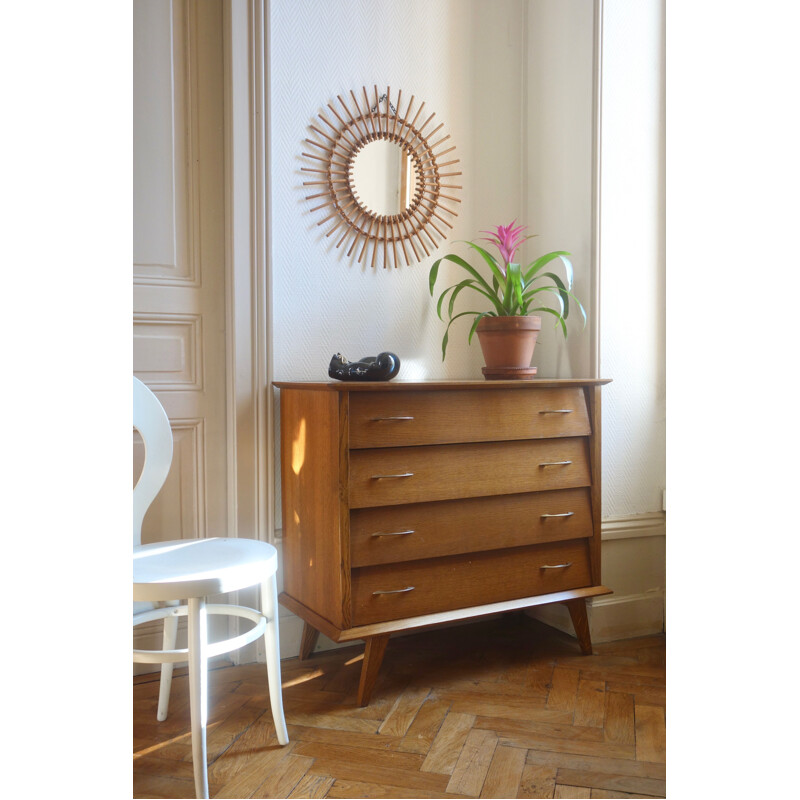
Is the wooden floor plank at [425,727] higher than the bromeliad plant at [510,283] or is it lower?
lower

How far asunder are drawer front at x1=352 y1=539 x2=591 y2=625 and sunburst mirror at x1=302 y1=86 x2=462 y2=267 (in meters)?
1.03

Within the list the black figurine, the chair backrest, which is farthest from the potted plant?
the chair backrest

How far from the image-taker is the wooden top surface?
70.6 inches

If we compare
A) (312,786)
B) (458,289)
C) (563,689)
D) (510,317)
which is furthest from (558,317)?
(312,786)

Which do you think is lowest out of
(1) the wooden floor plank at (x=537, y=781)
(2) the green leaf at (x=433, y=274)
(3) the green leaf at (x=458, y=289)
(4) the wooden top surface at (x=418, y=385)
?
(1) the wooden floor plank at (x=537, y=781)

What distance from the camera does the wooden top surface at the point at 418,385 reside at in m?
1.79

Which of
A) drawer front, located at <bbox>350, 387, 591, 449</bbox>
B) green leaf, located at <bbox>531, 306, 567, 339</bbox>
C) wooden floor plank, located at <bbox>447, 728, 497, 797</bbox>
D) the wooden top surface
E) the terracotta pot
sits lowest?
wooden floor plank, located at <bbox>447, 728, 497, 797</bbox>

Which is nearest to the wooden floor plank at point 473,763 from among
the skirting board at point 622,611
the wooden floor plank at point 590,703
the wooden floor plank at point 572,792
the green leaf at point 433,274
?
the wooden floor plank at point 572,792

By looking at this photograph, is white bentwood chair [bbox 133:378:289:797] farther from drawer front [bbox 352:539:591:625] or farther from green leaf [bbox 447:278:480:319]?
green leaf [bbox 447:278:480:319]

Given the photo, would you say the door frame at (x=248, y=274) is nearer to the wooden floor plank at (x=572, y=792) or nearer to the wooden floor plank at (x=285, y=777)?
the wooden floor plank at (x=285, y=777)
